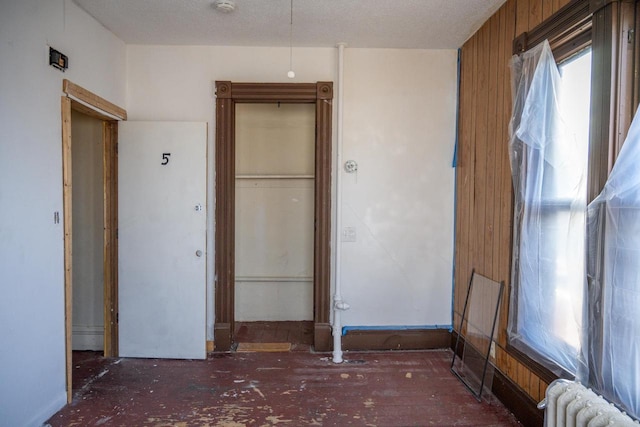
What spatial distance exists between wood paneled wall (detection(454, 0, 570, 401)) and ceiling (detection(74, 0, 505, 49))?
230mm

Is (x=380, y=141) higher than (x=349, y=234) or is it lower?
higher

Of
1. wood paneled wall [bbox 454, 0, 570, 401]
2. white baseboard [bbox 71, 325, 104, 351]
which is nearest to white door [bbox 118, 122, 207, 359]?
white baseboard [bbox 71, 325, 104, 351]

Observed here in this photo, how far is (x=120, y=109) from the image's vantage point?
10.7 ft

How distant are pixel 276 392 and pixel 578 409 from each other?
187 centimetres

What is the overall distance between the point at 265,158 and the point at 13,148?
7.99ft

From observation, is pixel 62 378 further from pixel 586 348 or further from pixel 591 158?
pixel 591 158

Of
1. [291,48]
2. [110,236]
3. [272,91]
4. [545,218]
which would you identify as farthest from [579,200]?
[110,236]

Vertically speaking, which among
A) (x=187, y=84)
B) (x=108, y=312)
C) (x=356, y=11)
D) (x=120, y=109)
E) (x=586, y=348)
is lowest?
(x=108, y=312)

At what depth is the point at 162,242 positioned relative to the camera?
327cm

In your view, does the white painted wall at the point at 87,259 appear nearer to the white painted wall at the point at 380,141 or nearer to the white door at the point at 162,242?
the white door at the point at 162,242

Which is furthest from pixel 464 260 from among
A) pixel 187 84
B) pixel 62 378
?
pixel 62 378

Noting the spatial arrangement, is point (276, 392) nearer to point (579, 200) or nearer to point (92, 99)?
point (579, 200)

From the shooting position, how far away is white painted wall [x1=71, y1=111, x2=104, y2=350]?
3.42 m

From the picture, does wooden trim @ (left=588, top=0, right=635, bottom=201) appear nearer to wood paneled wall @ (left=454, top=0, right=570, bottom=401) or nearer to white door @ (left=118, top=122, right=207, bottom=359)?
wood paneled wall @ (left=454, top=0, right=570, bottom=401)
